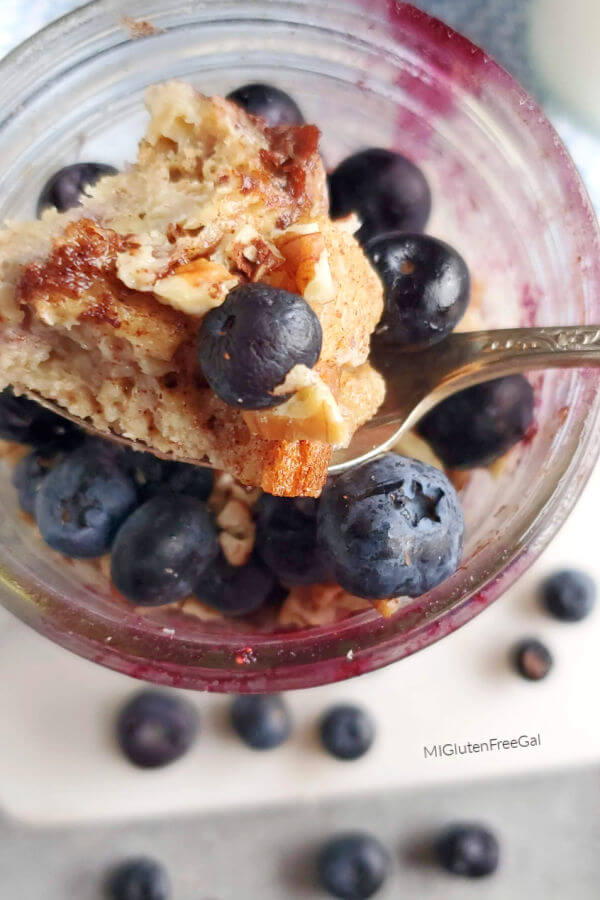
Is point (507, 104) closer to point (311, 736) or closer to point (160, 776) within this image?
point (311, 736)

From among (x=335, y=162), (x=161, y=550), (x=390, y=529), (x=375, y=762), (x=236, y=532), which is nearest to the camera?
(x=390, y=529)

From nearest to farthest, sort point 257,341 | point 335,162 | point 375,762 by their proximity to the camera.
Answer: point 257,341 < point 335,162 < point 375,762

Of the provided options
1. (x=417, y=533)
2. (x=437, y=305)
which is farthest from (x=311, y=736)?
(x=437, y=305)

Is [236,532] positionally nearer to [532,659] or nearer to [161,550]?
[161,550]

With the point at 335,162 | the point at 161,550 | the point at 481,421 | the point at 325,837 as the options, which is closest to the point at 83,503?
the point at 161,550

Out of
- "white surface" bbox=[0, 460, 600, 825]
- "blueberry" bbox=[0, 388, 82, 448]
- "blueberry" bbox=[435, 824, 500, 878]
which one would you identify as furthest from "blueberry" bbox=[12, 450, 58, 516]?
"blueberry" bbox=[435, 824, 500, 878]

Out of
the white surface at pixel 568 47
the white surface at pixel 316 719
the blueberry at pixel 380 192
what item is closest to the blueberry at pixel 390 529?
the blueberry at pixel 380 192

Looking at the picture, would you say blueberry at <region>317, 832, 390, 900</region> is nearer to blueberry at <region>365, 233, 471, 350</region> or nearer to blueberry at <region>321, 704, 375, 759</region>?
blueberry at <region>321, 704, 375, 759</region>
